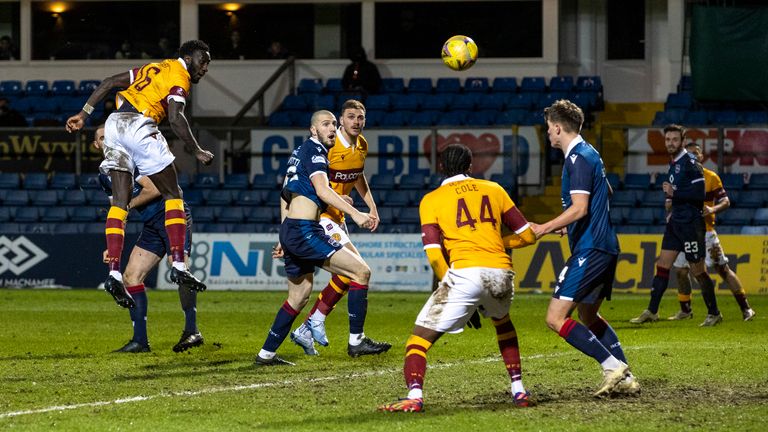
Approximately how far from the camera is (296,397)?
29.4 feet

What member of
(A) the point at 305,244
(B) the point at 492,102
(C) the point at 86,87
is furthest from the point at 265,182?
(A) the point at 305,244

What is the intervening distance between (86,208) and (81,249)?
262cm

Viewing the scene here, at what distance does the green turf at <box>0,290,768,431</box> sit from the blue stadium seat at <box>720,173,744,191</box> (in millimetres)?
9188

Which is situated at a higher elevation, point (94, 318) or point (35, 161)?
point (35, 161)

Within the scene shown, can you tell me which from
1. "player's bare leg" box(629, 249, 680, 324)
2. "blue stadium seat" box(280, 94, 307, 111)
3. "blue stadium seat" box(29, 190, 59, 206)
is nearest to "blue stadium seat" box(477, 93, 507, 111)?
"blue stadium seat" box(280, 94, 307, 111)

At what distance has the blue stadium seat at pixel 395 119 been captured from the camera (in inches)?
1091

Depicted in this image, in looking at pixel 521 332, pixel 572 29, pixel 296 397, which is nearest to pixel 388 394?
pixel 296 397

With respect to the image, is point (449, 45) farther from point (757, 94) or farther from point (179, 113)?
point (757, 94)

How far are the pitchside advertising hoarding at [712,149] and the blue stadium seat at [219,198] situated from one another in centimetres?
823

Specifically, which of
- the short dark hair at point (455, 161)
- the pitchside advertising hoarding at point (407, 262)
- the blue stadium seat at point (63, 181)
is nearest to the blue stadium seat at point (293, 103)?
the blue stadium seat at point (63, 181)

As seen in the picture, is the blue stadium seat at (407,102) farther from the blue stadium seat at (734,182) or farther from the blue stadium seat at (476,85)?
the blue stadium seat at (734,182)

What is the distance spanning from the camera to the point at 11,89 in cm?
3125

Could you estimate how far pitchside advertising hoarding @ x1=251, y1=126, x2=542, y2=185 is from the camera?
81.0 ft

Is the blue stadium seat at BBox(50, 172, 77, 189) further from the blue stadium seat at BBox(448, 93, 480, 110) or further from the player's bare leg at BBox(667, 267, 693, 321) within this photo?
the player's bare leg at BBox(667, 267, 693, 321)
